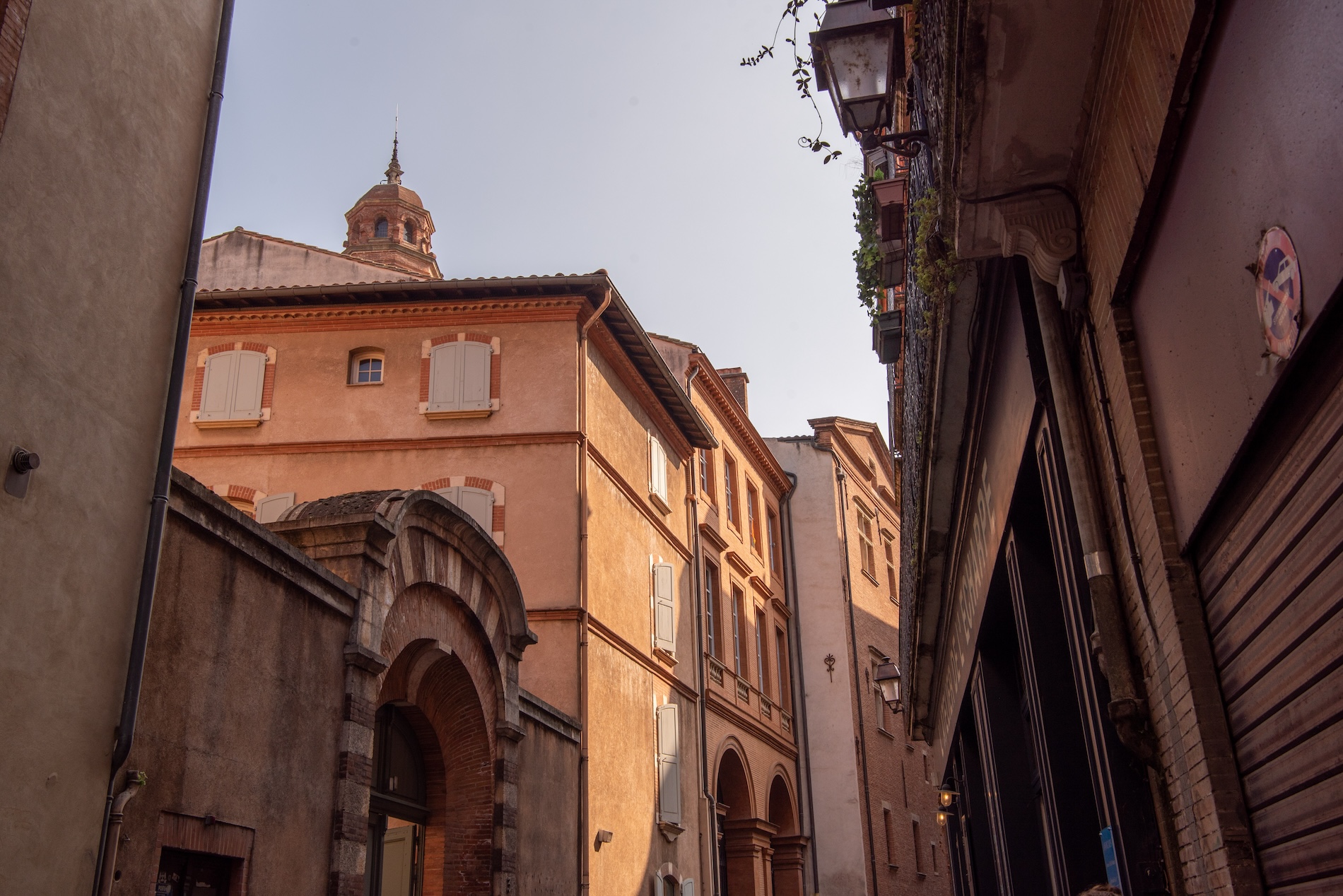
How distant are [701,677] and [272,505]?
904 centimetres

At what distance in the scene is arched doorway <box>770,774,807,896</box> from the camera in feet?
93.4

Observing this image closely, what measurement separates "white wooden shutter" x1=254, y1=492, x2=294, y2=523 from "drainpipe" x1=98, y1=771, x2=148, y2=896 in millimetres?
12631

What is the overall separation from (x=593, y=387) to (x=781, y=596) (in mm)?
13195

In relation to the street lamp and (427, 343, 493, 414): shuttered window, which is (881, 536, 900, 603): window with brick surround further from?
(427, 343, 493, 414): shuttered window

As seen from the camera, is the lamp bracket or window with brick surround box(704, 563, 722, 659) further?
window with brick surround box(704, 563, 722, 659)

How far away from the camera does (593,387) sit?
20.4 meters

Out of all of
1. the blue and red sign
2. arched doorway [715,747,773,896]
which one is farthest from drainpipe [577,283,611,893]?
the blue and red sign

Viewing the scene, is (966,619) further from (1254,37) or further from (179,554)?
(1254,37)

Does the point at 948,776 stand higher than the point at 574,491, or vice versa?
the point at 574,491

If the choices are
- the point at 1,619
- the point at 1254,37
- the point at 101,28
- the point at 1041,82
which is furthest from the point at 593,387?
the point at 1254,37

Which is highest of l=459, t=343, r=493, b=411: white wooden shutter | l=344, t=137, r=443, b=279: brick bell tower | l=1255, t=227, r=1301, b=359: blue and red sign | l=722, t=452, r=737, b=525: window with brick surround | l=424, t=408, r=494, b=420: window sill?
l=344, t=137, r=443, b=279: brick bell tower

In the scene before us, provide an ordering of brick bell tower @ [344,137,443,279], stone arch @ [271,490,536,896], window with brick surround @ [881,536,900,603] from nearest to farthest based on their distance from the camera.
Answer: stone arch @ [271,490,536,896]
window with brick surround @ [881,536,900,603]
brick bell tower @ [344,137,443,279]

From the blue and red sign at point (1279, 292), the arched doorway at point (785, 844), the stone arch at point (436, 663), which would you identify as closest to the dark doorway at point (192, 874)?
the stone arch at point (436, 663)

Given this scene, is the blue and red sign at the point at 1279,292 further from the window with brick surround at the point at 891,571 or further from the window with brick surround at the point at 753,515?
the window with brick surround at the point at 891,571
